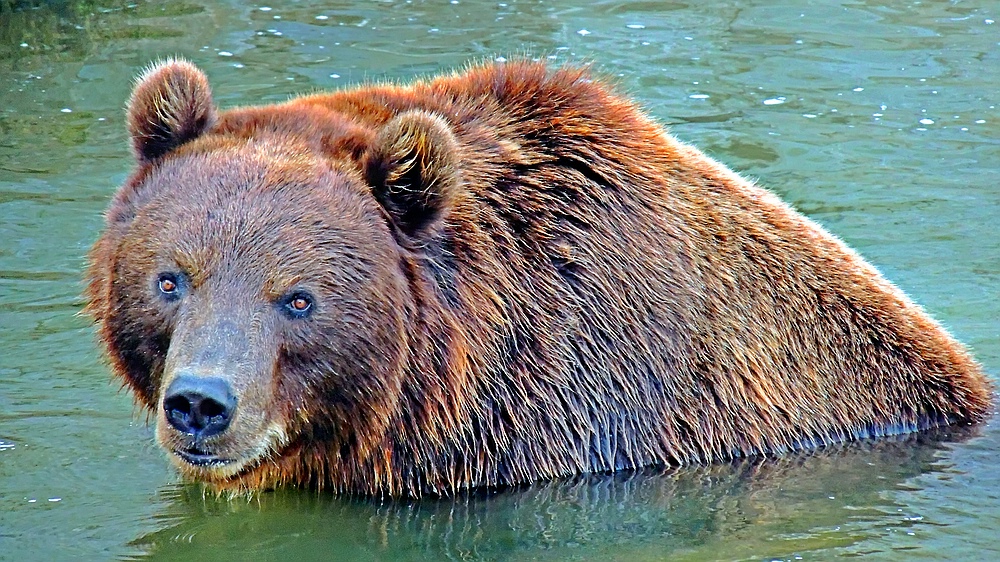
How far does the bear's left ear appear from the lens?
5.80 metres

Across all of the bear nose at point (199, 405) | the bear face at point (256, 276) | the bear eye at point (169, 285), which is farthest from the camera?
the bear eye at point (169, 285)

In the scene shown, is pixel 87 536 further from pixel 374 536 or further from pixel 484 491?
pixel 484 491

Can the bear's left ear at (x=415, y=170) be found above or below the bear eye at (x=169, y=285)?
above

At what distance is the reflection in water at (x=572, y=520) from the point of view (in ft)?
20.5

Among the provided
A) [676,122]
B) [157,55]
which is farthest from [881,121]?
[157,55]

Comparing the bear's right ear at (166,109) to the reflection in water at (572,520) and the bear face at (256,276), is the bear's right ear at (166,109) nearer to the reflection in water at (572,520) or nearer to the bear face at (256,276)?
the bear face at (256,276)

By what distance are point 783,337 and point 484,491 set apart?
6.02ft

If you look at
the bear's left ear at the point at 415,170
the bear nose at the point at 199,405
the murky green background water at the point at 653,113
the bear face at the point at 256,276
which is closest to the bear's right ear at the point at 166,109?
the bear face at the point at 256,276

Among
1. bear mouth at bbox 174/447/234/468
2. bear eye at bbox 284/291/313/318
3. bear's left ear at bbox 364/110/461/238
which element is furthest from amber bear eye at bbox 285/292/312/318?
bear mouth at bbox 174/447/234/468

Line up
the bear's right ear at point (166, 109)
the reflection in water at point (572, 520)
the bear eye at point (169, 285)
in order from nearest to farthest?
the bear eye at point (169, 285) < the bear's right ear at point (166, 109) < the reflection in water at point (572, 520)

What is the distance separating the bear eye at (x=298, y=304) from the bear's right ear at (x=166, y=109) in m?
1.03

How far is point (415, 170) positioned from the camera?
5863 millimetres

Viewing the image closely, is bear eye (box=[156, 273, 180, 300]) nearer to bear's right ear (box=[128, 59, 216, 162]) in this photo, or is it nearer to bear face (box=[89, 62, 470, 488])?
bear face (box=[89, 62, 470, 488])

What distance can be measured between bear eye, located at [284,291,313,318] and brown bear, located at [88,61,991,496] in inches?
0.5
